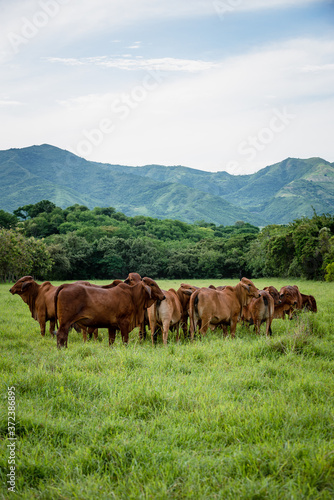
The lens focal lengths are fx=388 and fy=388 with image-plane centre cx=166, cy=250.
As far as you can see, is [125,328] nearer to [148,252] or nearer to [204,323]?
[204,323]

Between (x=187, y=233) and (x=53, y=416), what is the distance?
10012 cm

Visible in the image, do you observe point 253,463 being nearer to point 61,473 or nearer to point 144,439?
point 144,439

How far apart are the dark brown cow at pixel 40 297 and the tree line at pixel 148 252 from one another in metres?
30.7

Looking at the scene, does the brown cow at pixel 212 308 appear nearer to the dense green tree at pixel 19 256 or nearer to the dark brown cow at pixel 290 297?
the dark brown cow at pixel 290 297

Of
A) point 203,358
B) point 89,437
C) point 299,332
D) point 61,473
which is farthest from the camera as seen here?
point 299,332

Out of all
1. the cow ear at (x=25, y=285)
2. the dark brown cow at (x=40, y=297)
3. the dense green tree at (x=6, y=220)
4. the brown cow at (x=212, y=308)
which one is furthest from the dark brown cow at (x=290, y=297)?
the dense green tree at (x=6, y=220)

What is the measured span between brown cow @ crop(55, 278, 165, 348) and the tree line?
30633mm

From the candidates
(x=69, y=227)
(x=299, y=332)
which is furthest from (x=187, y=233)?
(x=299, y=332)

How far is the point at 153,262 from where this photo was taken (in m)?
61.1

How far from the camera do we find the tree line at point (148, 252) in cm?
4028

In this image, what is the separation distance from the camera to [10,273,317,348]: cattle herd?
7242 mm

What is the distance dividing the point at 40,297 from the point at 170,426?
6.19 m

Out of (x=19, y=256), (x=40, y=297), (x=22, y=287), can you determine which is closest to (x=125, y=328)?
(x=40, y=297)

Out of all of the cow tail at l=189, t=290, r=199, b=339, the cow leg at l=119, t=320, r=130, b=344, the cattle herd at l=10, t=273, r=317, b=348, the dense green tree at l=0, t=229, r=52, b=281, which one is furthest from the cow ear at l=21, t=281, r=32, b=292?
the dense green tree at l=0, t=229, r=52, b=281
